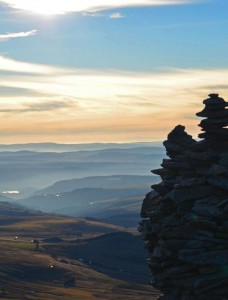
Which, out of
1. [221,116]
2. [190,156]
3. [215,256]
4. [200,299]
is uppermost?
[221,116]

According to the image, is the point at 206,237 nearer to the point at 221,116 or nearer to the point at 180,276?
the point at 180,276

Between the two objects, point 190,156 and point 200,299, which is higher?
point 190,156

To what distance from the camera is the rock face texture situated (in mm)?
43000

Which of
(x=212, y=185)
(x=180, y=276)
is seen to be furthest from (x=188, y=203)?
(x=180, y=276)

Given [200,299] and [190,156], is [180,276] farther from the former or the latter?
[190,156]

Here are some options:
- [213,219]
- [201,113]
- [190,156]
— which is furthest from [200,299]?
[201,113]

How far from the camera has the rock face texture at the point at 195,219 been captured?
4300 cm

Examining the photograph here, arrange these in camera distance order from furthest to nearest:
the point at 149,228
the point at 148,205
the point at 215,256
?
the point at 148,205 < the point at 149,228 < the point at 215,256

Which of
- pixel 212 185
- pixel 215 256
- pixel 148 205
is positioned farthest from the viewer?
pixel 148 205

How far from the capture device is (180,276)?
45562 millimetres

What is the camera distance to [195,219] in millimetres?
43656

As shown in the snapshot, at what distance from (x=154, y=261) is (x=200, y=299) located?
203 inches

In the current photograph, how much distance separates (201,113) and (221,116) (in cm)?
150

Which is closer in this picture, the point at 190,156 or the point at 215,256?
the point at 215,256
